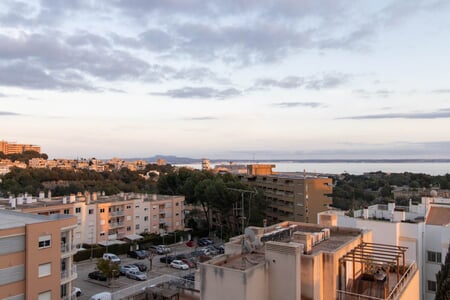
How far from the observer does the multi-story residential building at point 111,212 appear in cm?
3222

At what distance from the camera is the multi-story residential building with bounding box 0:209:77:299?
50.8 ft

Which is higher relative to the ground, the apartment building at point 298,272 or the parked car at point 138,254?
the apartment building at point 298,272

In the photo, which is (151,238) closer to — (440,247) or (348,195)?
(440,247)

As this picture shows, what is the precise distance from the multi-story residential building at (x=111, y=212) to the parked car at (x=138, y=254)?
99.4 inches

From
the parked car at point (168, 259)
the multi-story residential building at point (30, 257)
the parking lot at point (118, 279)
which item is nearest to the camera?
the multi-story residential building at point (30, 257)

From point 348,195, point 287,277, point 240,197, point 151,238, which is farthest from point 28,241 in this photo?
point 348,195

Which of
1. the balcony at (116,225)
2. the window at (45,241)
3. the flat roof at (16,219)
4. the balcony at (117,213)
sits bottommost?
the balcony at (116,225)

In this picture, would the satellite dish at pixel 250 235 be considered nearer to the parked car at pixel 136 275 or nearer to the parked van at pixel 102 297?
the parked van at pixel 102 297

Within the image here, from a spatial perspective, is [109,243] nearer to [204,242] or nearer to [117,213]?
[117,213]

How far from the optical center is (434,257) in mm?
19391

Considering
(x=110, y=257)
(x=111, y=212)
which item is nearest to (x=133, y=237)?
(x=111, y=212)

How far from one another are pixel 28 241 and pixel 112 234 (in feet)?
73.2

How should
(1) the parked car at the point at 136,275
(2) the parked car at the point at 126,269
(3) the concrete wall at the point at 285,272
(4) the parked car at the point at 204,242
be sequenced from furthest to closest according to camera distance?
(4) the parked car at the point at 204,242 < (2) the parked car at the point at 126,269 < (1) the parked car at the point at 136,275 < (3) the concrete wall at the point at 285,272

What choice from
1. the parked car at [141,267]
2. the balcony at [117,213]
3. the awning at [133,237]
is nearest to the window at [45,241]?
the parked car at [141,267]
